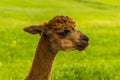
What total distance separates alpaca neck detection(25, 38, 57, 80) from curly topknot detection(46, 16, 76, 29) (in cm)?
31

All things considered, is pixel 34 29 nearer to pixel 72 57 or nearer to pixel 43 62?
pixel 43 62

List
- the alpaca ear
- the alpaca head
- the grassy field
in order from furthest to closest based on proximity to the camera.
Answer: the grassy field → the alpaca head → the alpaca ear

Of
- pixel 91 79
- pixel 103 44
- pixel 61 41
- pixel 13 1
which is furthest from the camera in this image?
pixel 13 1

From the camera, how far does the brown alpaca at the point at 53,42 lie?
23.3ft

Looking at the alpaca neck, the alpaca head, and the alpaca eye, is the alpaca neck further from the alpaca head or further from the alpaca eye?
the alpaca eye

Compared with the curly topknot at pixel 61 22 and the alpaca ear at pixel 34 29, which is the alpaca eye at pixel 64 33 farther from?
the alpaca ear at pixel 34 29

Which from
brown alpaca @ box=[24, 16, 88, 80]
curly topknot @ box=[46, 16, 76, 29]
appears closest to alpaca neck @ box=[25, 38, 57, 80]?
brown alpaca @ box=[24, 16, 88, 80]

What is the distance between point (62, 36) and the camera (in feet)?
23.5

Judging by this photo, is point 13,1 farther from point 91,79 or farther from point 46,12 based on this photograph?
point 91,79

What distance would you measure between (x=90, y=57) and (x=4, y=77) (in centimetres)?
438

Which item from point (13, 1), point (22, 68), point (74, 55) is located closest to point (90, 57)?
point (74, 55)

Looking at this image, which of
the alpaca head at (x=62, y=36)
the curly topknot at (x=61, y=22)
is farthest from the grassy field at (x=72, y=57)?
the curly topknot at (x=61, y=22)

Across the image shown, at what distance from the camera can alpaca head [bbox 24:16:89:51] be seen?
7.09 meters

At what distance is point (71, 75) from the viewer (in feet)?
37.1
